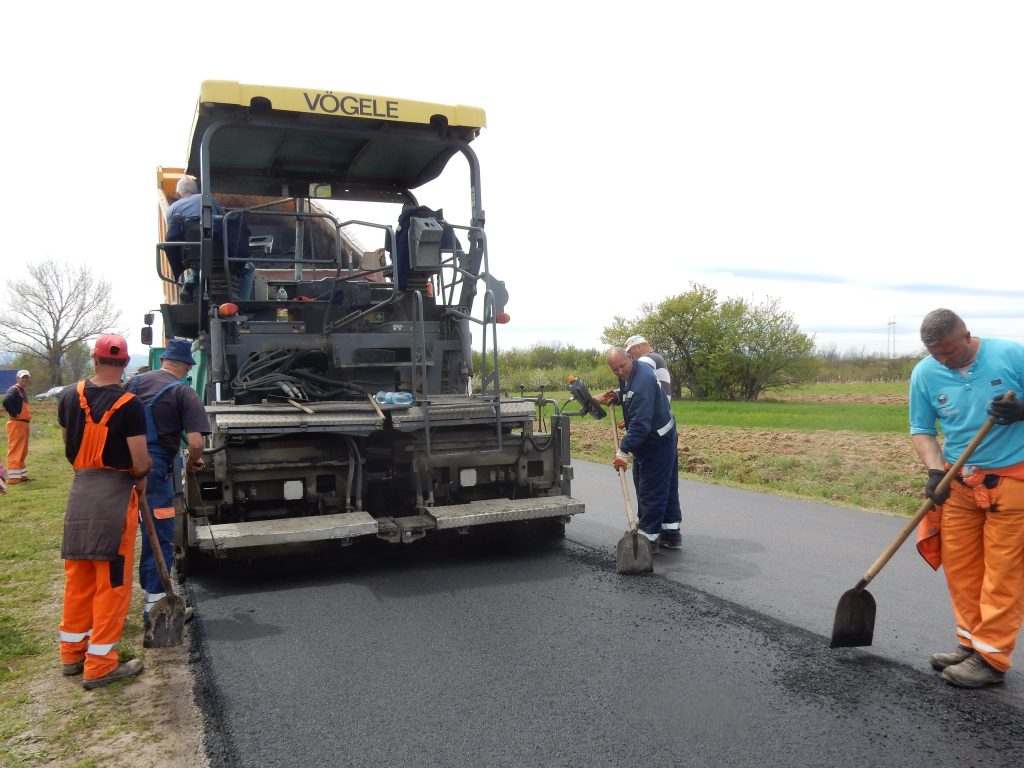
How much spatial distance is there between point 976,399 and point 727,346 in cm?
3495

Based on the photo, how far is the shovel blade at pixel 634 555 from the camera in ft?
17.7

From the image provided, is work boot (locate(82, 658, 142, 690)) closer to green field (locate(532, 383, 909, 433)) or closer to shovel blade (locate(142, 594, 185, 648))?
shovel blade (locate(142, 594, 185, 648))

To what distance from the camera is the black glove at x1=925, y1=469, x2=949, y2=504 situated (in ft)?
12.2

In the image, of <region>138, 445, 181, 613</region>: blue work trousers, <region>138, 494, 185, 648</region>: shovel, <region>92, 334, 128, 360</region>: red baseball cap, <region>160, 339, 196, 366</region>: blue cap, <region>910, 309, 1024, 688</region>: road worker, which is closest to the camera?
<region>910, 309, 1024, 688</region>: road worker

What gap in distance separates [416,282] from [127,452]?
3078mm

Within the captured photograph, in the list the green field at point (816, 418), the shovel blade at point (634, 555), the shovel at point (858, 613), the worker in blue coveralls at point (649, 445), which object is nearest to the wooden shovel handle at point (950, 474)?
the shovel at point (858, 613)

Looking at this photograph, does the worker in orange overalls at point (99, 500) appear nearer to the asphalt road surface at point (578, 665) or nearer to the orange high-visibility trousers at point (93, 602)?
the orange high-visibility trousers at point (93, 602)

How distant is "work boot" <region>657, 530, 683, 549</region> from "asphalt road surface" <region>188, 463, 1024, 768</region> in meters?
0.15

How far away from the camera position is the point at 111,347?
3967mm

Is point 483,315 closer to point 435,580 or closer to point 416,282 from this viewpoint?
point 416,282

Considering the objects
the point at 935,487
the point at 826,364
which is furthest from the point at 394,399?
the point at 826,364

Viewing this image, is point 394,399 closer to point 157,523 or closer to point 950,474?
point 157,523

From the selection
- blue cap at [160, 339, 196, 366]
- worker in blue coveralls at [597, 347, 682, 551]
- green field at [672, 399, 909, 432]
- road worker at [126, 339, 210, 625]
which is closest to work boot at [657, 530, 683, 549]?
worker in blue coveralls at [597, 347, 682, 551]

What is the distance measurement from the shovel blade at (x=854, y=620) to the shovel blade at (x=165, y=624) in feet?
11.0
